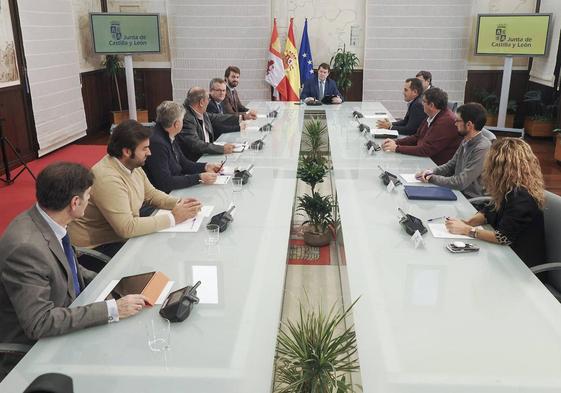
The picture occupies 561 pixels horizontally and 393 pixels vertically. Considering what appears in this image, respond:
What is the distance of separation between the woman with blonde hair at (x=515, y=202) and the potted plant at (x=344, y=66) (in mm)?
5903

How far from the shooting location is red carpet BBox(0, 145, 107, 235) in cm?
462

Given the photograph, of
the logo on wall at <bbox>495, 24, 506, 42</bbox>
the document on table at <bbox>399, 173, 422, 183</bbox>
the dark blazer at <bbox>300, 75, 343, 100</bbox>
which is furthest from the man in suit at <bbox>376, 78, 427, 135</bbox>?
the logo on wall at <bbox>495, 24, 506, 42</bbox>

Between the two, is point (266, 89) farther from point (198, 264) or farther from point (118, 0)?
point (198, 264)

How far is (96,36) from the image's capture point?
7449 millimetres

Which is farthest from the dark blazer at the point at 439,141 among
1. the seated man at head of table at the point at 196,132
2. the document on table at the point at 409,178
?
the seated man at head of table at the point at 196,132

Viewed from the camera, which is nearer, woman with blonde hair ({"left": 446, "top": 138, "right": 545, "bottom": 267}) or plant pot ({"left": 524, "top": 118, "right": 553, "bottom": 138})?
woman with blonde hair ({"left": 446, "top": 138, "right": 545, "bottom": 267})

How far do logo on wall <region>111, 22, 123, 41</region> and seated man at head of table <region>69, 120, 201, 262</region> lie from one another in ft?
18.3

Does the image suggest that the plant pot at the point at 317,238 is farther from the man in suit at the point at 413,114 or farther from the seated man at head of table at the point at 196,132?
the man in suit at the point at 413,114

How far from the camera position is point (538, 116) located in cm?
769

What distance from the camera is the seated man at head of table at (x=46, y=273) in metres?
1.62

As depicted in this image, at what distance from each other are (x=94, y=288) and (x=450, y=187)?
223 cm

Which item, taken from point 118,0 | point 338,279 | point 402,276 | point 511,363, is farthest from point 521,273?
point 118,0

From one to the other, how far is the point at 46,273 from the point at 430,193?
2.14 m

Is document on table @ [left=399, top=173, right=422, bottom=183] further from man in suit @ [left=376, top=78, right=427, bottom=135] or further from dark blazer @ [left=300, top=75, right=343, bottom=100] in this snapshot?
dark blazer @ [left=300, top=75, right=343, bottom=100]
